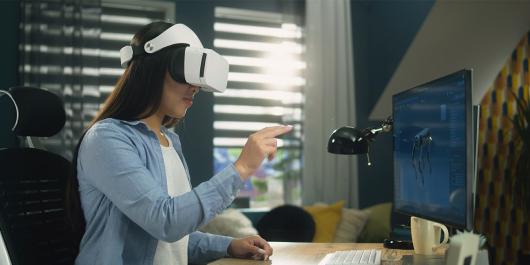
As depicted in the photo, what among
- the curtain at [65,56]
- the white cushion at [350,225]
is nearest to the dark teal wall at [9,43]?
the curtain at [65,56]

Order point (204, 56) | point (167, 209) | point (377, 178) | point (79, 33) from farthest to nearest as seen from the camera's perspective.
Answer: point (377, 178) < point (79, 33) < point (204, 56) < point (167, 209)

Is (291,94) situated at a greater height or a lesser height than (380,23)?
lesser

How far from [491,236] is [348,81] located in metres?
1.60

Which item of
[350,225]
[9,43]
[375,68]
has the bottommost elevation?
[350,225]

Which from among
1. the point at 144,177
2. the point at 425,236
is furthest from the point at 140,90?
the point at 425,236

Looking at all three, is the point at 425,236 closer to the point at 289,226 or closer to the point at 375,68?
the point at 289,226

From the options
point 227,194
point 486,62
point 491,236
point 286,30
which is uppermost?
point 286,30

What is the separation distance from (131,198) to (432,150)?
0.70 metres

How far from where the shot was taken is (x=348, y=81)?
177 inches

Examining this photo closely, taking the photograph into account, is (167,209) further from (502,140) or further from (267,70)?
(502,140)

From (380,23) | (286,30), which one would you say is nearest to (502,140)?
(380,23)

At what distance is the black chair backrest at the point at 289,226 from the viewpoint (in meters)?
3.69

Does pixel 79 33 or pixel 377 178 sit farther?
pixel 377 178

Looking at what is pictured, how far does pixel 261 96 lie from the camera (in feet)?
14.9
